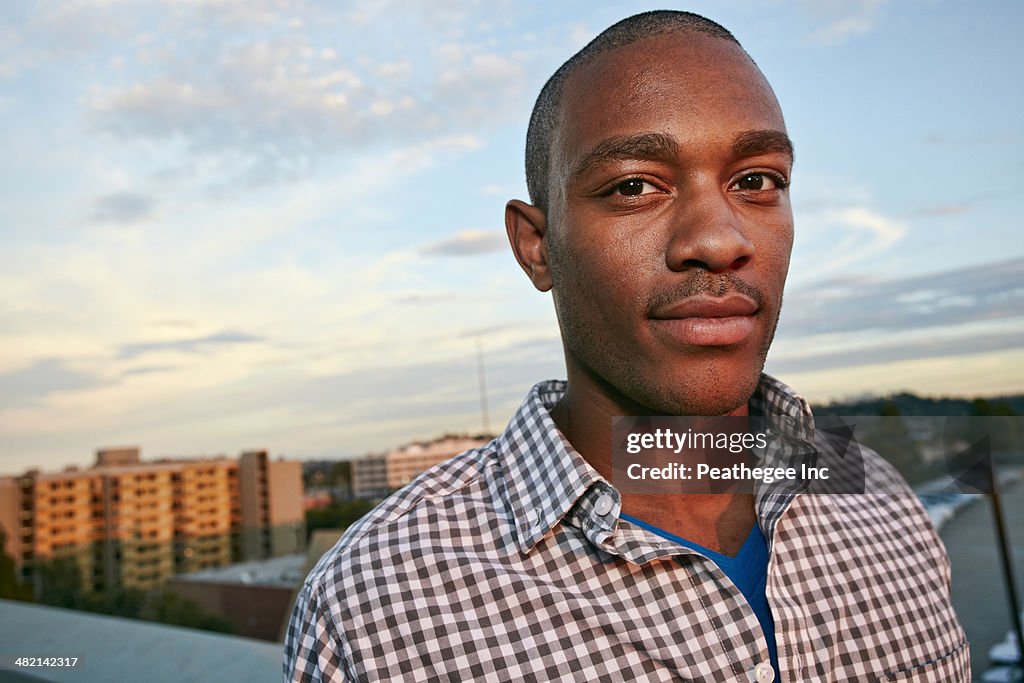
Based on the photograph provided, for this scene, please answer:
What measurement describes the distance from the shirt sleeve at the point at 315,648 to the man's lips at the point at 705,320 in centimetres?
71

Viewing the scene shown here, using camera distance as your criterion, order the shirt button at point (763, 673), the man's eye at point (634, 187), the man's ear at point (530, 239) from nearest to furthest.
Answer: the shirt button at point (763, 673) → the man's eye at point (634, 187) → the man's ear at point (530, 239)

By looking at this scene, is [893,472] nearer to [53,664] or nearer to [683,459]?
[683,459]

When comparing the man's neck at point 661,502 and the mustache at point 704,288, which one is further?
the man's neck at point 661,502

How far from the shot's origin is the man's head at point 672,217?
1.25 meters

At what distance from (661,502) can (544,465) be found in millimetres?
226

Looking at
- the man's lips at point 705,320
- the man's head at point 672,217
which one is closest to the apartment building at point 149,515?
the man's head at point 672,217

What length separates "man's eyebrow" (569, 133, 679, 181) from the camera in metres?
1.28

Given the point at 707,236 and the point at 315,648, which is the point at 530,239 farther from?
the point at 315,648

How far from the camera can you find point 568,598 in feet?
4.11

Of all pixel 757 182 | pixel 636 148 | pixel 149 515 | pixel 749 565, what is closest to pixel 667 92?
pixel 636 148

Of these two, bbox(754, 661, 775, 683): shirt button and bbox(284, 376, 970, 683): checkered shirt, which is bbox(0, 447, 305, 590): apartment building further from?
bbox(754, 661, 775, 683): shirt button

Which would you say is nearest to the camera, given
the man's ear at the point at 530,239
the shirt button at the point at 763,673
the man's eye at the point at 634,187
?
the shirt button at the point at 763,673

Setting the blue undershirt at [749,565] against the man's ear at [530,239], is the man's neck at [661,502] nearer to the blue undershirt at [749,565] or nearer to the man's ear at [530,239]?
the blue undershirt at [749,565]

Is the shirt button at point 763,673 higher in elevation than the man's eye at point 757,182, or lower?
lower
